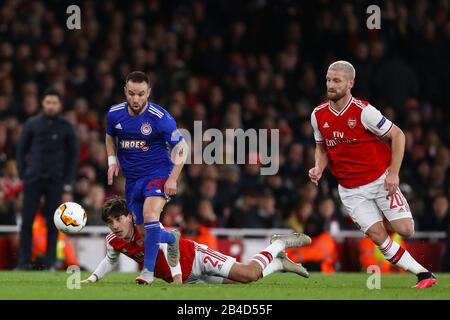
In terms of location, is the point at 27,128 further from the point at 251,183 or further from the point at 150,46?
the point at 150,46

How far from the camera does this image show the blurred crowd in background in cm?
1633

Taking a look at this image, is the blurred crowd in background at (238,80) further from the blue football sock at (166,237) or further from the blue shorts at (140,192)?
the blue football sock at (166,237)

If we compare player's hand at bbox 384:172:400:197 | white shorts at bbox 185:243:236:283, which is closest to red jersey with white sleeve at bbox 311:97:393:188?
player's hand at bbox 384:172:400:197

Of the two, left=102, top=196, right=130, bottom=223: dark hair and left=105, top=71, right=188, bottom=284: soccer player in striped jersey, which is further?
left=105, top=71, right=188, bottom=284: soccer player in striped jersey

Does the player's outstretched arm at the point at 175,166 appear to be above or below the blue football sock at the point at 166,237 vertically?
above

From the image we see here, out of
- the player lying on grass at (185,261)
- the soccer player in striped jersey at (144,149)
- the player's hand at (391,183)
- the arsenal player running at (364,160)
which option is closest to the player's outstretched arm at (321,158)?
the arsenal player running at (364,160)

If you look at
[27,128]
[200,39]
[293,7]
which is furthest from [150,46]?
[27,128]

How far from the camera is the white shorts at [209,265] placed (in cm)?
980

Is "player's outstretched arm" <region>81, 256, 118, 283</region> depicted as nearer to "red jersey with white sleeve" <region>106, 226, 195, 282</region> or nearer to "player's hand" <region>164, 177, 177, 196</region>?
"red jersey with white sleeve" <region>106, 226, 195, 282</region>

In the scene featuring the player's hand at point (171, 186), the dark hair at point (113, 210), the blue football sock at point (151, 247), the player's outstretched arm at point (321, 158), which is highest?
the player's outstretched arm at point (321, 158)

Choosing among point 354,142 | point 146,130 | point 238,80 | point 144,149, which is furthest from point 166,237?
point 238,80

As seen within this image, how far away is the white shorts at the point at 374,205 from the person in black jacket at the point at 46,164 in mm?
4476

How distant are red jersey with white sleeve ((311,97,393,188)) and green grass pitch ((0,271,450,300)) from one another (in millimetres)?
1027

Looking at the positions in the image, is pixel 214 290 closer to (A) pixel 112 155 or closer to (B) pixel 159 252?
(B) pixel 159 252
